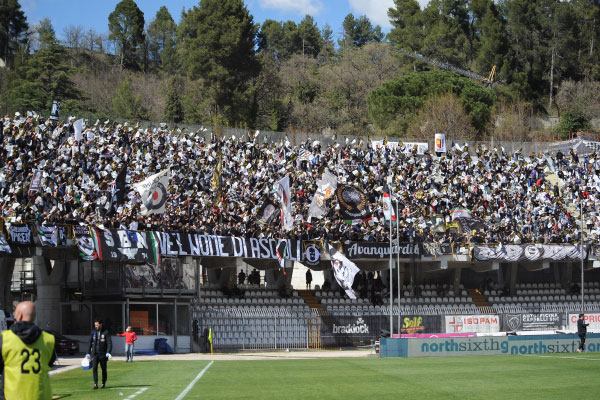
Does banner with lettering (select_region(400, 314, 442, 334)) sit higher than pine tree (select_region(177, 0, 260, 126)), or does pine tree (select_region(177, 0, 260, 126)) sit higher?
pine tree (select_region(177, 0, 260, 126))

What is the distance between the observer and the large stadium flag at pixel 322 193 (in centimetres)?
4838

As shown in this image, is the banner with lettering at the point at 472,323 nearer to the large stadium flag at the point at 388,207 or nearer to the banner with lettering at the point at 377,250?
the banner with lettering at the point at 377,250

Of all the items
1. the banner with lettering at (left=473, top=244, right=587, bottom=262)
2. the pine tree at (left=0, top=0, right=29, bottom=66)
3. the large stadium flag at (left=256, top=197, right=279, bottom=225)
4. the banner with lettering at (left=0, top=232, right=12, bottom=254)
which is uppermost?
the pine tree at (left=0, top=0, right=29, bottom=66)

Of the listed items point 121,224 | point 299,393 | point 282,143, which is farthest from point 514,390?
point 282,143

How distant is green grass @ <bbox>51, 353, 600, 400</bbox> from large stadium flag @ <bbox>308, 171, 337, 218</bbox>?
1512 centimetres

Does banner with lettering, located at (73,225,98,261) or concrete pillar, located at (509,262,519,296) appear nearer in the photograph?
banner with lettering, located at (73,225,98,261)

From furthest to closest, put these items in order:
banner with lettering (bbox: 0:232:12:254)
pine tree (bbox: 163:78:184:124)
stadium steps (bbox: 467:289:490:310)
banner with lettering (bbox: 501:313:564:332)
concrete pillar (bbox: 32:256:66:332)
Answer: pine tree (bbox: 163:78:184:124), stadium steps (bbox: 467:289:490:310), banner with lettering (bbox: 501:313:564:332), concrete pillar (bbox: 32:256:66:332), banner with lettering (bbox: 0:232:12:254)

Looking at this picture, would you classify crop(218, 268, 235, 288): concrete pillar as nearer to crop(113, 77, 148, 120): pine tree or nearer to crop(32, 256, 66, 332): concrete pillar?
crop(32, 256, 66, 332): concrete pillar

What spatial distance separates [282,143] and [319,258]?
386 inches

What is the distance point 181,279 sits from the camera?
45.0 metres

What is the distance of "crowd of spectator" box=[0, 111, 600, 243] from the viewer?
42.2 meters

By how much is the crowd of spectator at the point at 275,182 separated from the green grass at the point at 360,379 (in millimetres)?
11307

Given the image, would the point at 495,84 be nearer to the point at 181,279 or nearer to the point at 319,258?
the point at 319,258

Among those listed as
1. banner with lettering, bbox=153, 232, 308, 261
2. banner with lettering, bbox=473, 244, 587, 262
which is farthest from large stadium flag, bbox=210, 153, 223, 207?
banner with lettering, bbox=473, 244, 587, 262
